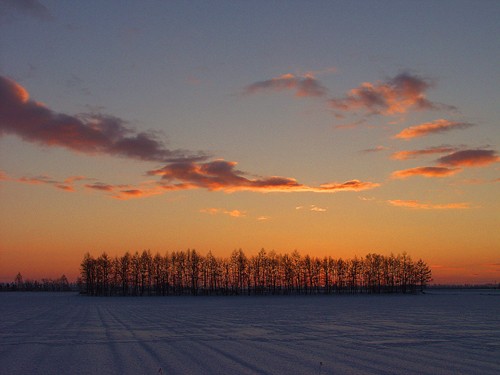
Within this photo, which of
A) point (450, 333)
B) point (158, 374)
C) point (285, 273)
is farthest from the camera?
point (285, 273)

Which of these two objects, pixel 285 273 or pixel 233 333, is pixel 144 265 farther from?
pixel 233 333

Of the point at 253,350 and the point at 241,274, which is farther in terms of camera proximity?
the point at 241,274

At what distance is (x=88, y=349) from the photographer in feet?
61.4

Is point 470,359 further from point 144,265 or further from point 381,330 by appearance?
point 144,265

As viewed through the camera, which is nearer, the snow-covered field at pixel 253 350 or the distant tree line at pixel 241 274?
the snow-covered field at pixel 253 350

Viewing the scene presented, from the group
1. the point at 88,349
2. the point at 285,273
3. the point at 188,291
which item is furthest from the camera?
the point at 285,273

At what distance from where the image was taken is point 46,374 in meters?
13.9

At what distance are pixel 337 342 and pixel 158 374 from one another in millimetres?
9277

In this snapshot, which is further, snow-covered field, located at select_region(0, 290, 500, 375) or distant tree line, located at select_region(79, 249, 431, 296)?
distant tree line, located at select_region(79, 249, 431, 296)

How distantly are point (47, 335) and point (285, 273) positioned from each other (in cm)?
15784

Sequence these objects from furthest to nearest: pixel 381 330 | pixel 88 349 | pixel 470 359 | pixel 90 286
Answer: pixel 90 286 < pixel 381 330 < pixel 88 349 < pixel 470 359

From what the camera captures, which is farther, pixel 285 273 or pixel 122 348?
pixel 285 273

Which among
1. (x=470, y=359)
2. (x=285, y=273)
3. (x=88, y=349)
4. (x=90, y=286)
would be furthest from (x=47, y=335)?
(x=285, y=273)

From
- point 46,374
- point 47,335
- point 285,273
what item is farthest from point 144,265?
point 46,374
